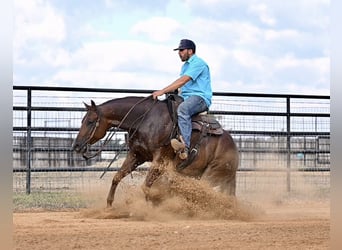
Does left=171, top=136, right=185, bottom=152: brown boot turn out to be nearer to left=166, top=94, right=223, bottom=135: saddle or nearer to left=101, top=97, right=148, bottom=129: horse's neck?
left=166, top=94, right=223, bottom=135: saddle

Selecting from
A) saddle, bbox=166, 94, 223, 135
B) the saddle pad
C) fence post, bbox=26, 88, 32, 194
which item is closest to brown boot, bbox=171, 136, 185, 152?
saddle, bbox=166, 94, 223, 135

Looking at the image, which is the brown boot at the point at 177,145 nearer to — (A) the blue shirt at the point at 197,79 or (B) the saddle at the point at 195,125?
(B) the saddle at the point at 195,125

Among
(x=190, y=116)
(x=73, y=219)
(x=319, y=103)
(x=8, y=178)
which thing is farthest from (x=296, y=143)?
(x=8, y=178)

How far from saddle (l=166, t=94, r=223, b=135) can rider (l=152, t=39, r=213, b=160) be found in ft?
0.36

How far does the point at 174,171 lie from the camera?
28.6ft

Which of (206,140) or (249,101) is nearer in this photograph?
(206,140)

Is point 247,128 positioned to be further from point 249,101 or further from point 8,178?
point 8,178

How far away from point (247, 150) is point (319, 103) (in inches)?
76.6

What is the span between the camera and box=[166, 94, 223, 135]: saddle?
872cm

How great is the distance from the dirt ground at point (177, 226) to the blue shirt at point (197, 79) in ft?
4.07

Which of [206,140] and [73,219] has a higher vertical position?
[206,140]

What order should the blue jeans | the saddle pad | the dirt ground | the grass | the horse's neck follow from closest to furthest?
the dirt ground → the blue jeans → the horse's neck → the saddle pad → the grass

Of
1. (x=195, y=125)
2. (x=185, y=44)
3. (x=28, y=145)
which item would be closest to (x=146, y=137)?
(x=195, y=125)

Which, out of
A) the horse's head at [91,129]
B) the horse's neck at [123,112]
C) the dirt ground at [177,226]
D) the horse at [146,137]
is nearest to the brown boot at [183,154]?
the horse at [146,137]
